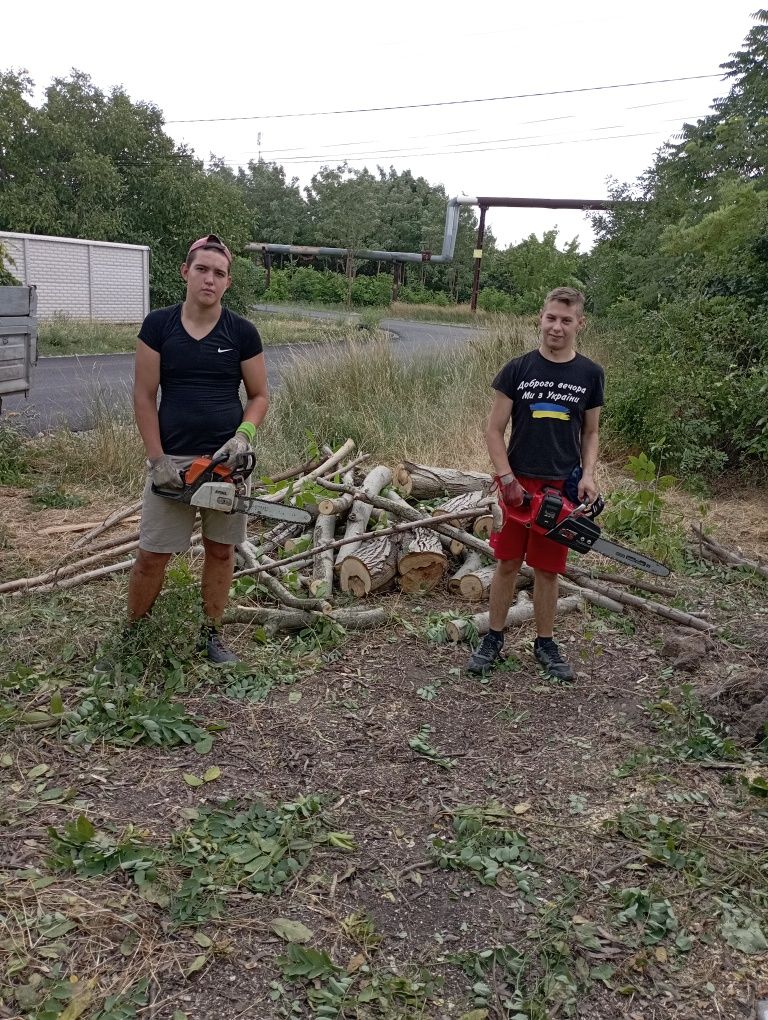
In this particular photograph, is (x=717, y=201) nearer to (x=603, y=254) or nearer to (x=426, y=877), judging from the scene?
(x=603, y=254)

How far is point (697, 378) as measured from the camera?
302 inches

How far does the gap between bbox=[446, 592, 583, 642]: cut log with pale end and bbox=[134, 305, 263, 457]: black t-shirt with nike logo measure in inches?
66.0

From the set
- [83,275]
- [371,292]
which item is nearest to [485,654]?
[83,275]

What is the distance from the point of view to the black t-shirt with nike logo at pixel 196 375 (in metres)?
3.26

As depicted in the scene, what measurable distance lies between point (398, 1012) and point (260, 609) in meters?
2.43

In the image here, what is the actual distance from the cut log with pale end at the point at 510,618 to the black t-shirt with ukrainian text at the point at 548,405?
0.87 meters

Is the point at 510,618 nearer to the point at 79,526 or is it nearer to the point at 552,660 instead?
the point at 552,660

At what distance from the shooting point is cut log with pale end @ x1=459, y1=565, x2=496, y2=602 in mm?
4730

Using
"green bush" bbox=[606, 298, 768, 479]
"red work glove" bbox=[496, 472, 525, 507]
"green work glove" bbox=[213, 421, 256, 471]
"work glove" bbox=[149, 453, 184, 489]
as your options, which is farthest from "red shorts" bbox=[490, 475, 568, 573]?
"green bush" bbox=[606, 298, 768, 479]

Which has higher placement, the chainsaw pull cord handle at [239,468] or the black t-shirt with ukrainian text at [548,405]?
the black t-shirt with ukrainian text at [548,405]

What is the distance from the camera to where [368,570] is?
4.67m

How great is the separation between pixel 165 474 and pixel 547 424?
1696mm

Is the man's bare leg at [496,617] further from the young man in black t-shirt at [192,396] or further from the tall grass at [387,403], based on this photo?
Answer: the tall grass at [387,403]

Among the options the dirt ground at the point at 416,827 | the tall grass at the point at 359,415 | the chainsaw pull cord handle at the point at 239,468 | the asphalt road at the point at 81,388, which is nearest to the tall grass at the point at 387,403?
the tall grass at the point at 359,415
